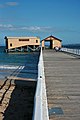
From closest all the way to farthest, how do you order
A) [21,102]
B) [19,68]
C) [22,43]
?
[21,102] < [19,68] < [22,43]

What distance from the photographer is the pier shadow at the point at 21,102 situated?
9.84 m

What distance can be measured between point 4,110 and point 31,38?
81.0m

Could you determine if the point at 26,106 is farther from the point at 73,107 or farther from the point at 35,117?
the point at 35,117

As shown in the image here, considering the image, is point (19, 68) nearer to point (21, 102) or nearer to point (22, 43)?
point (21, 102)

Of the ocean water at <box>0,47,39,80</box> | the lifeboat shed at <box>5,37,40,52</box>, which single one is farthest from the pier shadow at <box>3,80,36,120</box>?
the lifeboat shed at <box>5,37,40,52</box>

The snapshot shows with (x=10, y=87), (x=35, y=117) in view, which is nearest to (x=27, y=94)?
(x=10, y=87)

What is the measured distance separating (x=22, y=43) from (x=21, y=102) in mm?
79810

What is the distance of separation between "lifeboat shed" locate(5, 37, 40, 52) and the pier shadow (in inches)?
2891

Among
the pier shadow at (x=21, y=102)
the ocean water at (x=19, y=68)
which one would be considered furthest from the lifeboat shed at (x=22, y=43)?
the pier shadow at (x=21, y=102)

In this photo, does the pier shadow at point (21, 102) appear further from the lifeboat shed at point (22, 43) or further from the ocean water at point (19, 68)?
the lifeboat shed at point (22, 43)

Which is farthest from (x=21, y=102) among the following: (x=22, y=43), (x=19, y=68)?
(x=22, y=43)

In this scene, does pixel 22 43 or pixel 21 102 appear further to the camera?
pixel 22 43

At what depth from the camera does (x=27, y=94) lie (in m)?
14.3

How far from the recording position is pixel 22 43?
9169cm
